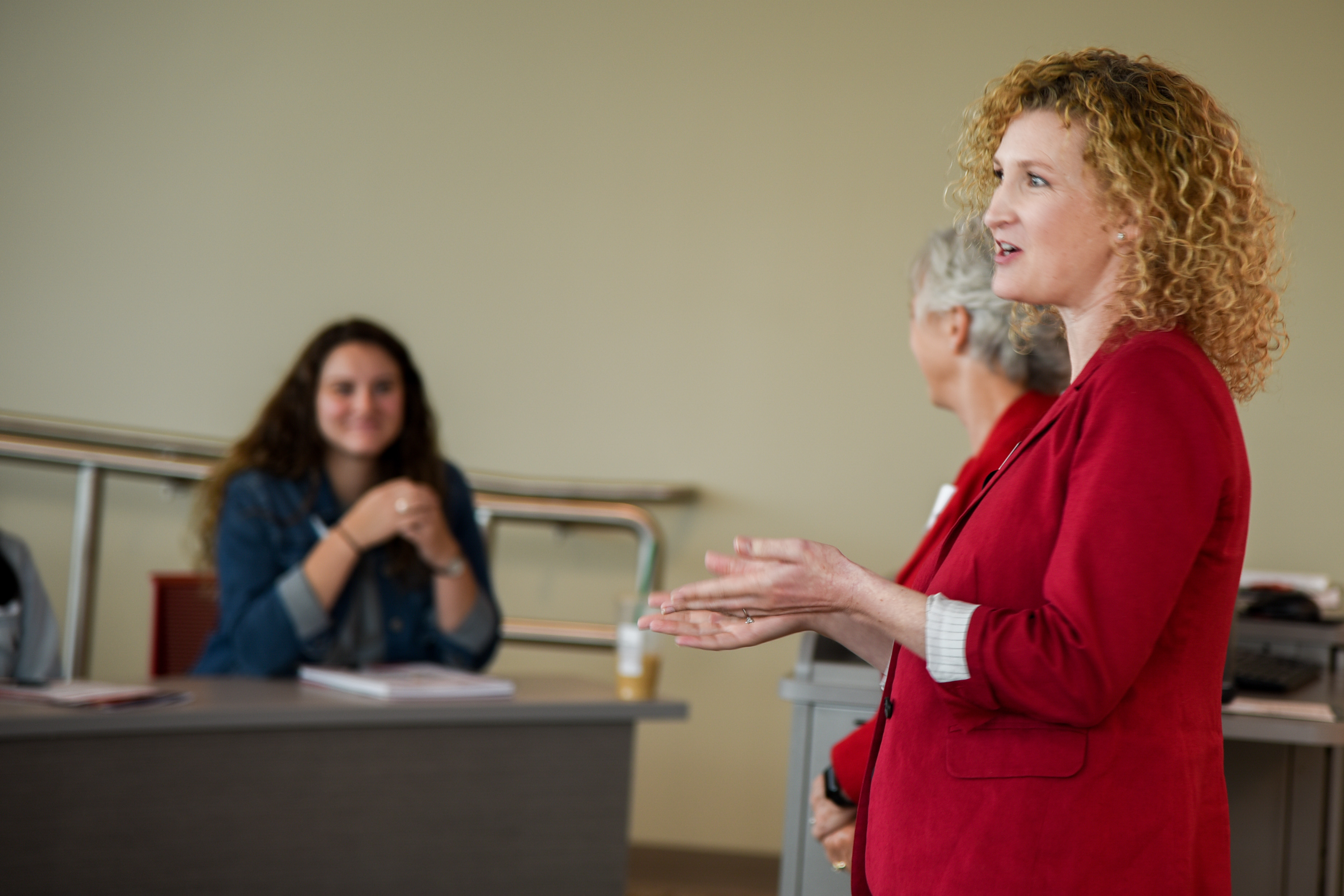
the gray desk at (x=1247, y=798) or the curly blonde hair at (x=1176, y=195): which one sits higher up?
the curly blonde hair at (x=1176, y=195)

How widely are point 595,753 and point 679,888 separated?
1.39 metres

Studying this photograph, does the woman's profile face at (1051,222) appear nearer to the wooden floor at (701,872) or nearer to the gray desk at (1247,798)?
the gray desk at (1247,798)

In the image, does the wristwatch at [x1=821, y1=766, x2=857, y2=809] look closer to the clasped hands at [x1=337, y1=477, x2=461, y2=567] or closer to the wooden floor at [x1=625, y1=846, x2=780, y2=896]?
the clasped hands at [x1=337, y1=477, x2=461, y2=567]

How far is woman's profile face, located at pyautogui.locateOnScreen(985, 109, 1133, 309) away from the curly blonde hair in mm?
13

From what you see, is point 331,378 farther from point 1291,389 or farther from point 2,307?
point 1291,389

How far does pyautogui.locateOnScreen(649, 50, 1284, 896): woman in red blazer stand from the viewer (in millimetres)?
861

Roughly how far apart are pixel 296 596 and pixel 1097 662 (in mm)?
1713

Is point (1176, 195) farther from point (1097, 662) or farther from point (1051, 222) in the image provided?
point (1097, 662)

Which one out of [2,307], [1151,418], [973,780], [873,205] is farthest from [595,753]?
[2,307]

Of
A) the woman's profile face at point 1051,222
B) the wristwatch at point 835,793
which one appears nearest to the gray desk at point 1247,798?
the wristwatch at point 835,793

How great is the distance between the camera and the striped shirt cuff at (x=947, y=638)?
89 cm

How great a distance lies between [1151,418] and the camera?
0.88 meters

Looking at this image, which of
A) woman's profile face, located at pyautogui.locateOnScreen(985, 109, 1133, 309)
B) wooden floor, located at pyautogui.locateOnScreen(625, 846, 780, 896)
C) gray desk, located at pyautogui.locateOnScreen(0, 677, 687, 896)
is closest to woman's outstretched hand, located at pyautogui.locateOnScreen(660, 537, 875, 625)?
woman's profile face, located at pyautogui.locateOnScreen(985, 109, 1133, 309)

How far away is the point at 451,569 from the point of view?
94.7 inches
